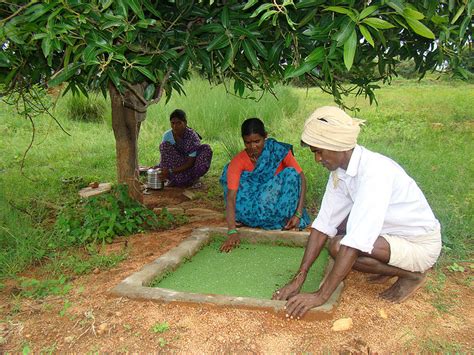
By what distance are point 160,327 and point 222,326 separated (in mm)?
308

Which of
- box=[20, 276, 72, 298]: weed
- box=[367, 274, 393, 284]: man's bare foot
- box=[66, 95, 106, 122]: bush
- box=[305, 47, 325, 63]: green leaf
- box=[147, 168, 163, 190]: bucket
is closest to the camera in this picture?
box=[305, 47, 325, 63]: green leaf

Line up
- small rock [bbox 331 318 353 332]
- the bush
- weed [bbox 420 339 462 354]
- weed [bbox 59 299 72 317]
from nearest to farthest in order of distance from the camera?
weed [bbox 420 339 462 354]
small rock [bbox 331 318 353 332]
weed [bbox 59 299 72 317]
the bush

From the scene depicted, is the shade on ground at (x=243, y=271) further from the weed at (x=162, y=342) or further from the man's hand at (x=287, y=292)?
the weed at (x=162, y=342)

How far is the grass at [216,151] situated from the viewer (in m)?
3.63

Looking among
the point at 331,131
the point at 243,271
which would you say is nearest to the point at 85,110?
the point at 243,271

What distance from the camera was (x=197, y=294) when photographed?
103 inches

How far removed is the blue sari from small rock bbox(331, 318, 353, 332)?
138cm

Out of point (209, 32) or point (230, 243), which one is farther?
point (230, 243)

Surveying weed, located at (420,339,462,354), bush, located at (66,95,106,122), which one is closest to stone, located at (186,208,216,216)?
weed, located at (420,339,462,354)

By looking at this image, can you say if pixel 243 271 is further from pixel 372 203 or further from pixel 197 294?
pixel 372 203

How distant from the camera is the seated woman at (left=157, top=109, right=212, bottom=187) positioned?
212 inches

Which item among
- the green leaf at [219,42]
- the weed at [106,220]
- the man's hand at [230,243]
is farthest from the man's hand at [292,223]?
the green leaf at [219,42]

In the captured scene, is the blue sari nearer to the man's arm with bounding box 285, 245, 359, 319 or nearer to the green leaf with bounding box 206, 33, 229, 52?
the man's arm with bounding box 285, 245, 359, 319

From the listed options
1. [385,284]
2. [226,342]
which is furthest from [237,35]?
[385,284]
